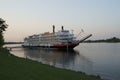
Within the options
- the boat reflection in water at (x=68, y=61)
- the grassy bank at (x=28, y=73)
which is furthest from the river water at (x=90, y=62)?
the grassy bank at (x=28, y=73)

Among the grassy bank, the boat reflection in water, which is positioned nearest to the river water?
the boat reflection in water

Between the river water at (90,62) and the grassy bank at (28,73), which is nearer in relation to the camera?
the grassy bank at (28,73)

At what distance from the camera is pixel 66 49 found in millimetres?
90500

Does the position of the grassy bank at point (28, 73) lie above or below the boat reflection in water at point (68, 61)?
above

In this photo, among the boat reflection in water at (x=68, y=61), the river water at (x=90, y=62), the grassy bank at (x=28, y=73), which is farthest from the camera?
the boat reflection in water at (x=68, y=61)

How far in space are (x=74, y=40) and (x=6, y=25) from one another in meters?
40.5

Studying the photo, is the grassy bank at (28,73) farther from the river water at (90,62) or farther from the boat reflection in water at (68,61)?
the boat reflection in water at (68,61)

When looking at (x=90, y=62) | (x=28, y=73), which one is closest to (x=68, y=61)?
(x=90, y=62)

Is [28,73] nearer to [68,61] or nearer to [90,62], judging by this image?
[90,62]

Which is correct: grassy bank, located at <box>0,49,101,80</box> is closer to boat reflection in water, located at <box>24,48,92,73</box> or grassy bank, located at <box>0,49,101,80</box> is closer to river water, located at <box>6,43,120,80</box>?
river water, located at <box>6,43,120,80</box>

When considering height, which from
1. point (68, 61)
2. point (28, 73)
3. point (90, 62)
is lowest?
point (68, 61)

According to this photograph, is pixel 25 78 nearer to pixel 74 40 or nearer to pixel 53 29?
pixel 74 40

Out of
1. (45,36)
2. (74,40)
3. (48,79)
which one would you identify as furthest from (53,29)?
(48,79)

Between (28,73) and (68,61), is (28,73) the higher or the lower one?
the higher one
